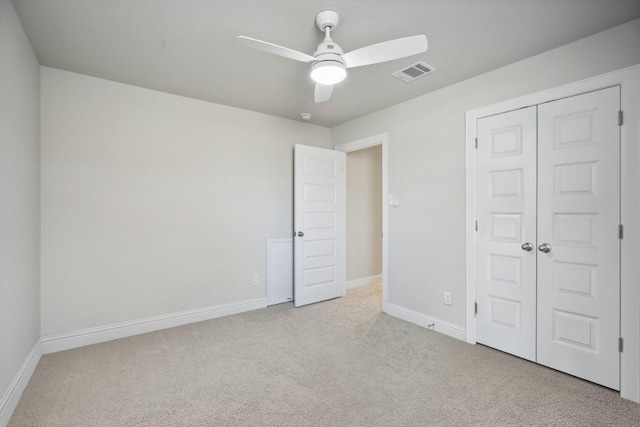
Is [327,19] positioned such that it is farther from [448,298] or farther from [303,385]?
[448,298]

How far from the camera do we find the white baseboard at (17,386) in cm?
177

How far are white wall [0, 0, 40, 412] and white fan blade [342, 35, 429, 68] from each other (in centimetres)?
205

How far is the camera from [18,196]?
2.06 m

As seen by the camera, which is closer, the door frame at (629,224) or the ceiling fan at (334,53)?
the ceiling fan at (334,53)

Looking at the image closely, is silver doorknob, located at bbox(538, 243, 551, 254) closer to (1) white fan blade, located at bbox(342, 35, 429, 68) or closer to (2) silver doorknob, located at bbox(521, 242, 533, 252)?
(2) silver doorknob, located at bbox(521, 242, 533, 252)

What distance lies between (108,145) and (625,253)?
4.32 m

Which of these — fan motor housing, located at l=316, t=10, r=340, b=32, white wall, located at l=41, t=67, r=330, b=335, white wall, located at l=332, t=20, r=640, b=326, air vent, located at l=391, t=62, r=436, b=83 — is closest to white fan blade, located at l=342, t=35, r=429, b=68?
fan motor housing, located at l=316, t=10, r=340, b=32

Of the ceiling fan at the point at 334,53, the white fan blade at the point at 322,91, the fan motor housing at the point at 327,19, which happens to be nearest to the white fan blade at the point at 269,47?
the ceiling fan at the point at 334,53

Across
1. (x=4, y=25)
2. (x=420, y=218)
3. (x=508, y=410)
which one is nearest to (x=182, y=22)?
(x=4, y=25)

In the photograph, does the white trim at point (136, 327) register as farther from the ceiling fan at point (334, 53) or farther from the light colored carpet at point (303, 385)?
the ceiling fan at point (334, 53)

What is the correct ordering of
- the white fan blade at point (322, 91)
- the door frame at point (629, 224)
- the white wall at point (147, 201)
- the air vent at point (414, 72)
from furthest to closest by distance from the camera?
the white wall at point (147, 201), the air vent at point (414, 72), the white fan blade at point (322, 91), the door frame at point (629, 224)

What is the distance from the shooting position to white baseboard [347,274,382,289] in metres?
4.82

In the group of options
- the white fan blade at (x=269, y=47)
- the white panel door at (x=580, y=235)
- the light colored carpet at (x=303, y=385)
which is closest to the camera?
the white fan blade at (x=269, y=47)

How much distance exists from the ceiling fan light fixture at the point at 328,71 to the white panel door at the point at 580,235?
1.72 m
